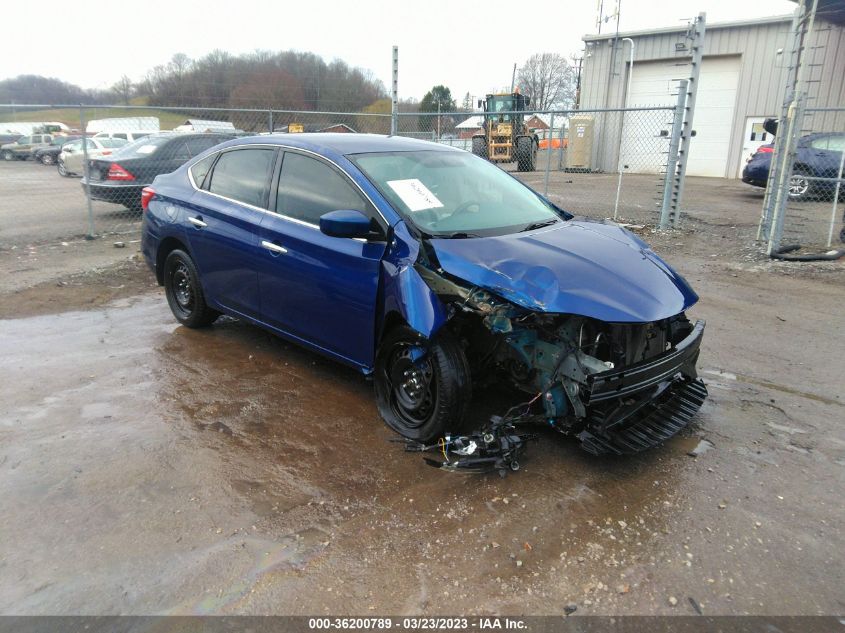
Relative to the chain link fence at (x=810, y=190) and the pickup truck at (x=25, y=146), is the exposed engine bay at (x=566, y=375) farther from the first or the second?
the pickup truck at (x=25, y=146)

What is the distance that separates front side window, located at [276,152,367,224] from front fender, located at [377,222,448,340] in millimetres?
404

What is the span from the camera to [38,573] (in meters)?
2.59

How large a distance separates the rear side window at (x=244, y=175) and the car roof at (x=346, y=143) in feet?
0.41

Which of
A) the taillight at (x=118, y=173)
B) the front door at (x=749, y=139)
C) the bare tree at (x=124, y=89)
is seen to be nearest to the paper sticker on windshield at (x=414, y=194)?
the taillight at (x=118, y=173)

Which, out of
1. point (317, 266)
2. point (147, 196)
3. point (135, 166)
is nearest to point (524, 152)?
point (135, 166)

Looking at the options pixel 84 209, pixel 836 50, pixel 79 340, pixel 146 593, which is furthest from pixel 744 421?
pixel 836 50

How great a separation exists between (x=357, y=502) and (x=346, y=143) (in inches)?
101

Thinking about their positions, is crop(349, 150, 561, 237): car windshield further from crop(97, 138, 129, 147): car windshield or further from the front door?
the front door

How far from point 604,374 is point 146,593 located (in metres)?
2.25

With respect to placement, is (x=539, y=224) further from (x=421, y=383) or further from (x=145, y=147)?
(x=145, y=147)

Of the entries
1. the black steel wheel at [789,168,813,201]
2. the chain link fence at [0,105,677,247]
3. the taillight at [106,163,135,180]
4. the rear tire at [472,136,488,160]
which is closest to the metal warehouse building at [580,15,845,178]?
the chain link fence at [0,105,677,247]

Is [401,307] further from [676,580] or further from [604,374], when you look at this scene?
[676,580]

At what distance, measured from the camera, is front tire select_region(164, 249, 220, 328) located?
532cm

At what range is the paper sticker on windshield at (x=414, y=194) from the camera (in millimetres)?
3865
